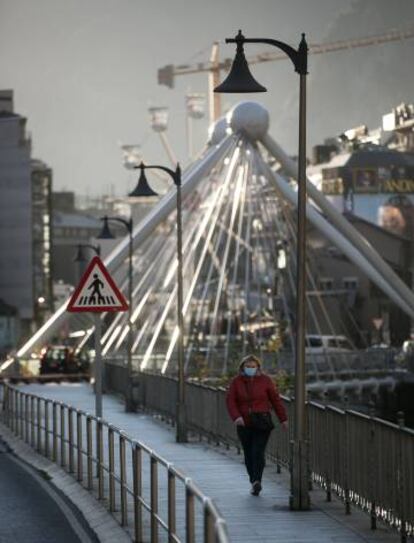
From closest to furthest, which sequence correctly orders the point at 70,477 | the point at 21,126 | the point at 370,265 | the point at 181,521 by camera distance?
the point at 181,521, the point at 70,477, the point at 370,265, the point at 21,126

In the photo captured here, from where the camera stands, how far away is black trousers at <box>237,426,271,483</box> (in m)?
27.5

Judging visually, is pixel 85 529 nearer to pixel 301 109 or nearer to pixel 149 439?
pixel 301 109

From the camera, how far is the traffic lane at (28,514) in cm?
2504

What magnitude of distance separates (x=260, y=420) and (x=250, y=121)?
72629mm

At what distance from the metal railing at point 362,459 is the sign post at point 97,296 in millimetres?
2821

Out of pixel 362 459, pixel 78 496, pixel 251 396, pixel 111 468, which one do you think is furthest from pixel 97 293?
pixel 362 459

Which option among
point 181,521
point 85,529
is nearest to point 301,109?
point 85,529

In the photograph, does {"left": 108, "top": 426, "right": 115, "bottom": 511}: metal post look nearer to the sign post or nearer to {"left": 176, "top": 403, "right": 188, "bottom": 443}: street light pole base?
the sign post

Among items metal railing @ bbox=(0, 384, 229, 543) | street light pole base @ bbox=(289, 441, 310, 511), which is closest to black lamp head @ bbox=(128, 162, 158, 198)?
metal railing @ bbox=(0, 384, 229, 543)

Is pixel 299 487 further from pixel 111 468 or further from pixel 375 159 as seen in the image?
pixel 375 159

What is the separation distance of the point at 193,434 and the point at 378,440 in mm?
22463

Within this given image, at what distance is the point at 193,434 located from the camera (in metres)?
45.2

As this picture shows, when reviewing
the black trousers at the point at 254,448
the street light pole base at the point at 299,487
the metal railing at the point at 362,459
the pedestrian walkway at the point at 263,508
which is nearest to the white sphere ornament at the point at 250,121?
the pedestrian walkway at the point at 263,508

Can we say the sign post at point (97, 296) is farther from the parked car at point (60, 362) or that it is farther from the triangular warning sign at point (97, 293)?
the parked car at point (60, 362)
